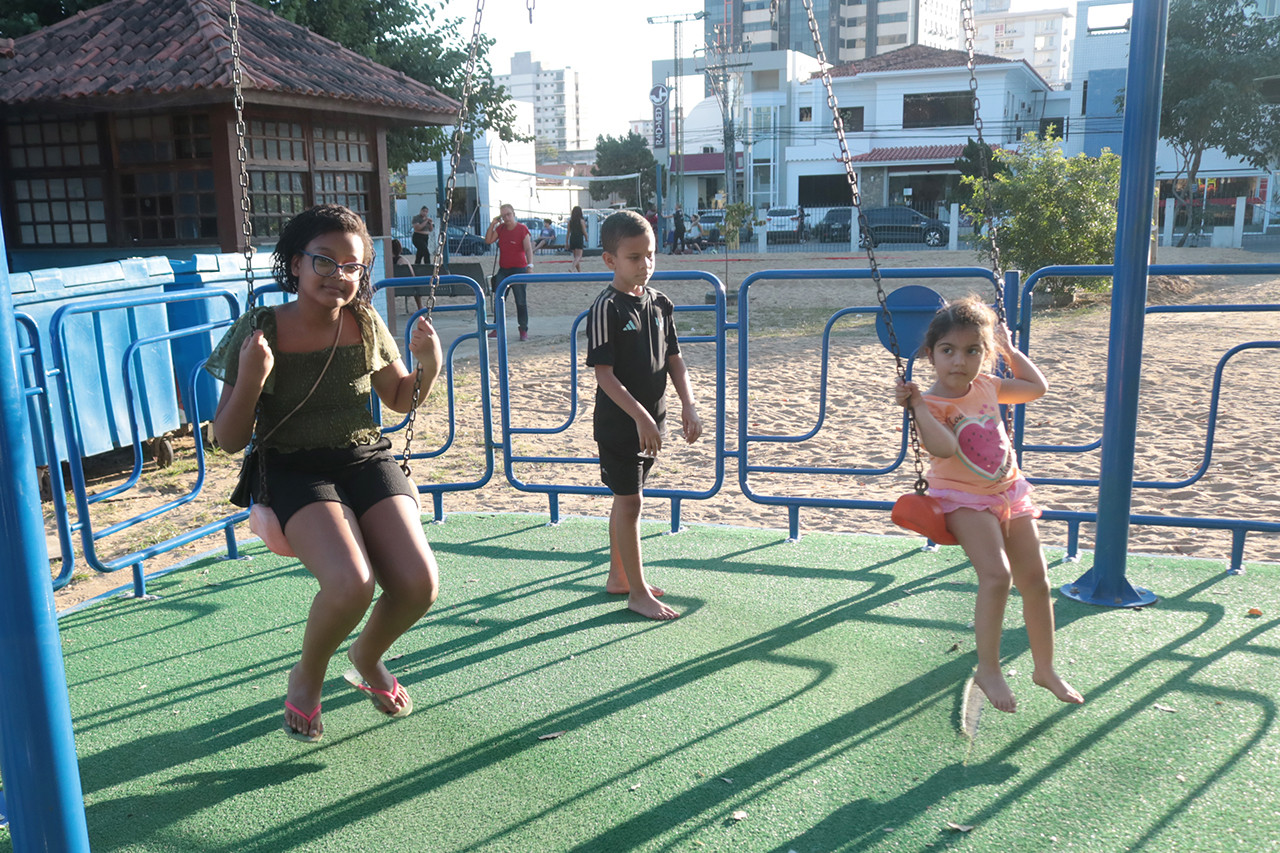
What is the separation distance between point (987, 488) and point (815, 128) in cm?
5316

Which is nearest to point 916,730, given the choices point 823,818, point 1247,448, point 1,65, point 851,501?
point 823,818

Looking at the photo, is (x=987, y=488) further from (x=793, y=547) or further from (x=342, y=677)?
(x=342, y=677)

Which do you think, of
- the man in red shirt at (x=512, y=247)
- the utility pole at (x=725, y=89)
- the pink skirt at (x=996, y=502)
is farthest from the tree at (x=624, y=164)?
the pink skirt at (x=996, y=502)

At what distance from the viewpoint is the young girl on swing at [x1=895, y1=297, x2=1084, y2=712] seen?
115 inches

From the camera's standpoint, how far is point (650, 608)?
13.2ft

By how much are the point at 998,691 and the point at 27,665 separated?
2465 mm

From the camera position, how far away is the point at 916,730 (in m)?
3.05

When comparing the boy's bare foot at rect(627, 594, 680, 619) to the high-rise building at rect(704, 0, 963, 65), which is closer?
the boy's bare foot at rect(627, 594, 680, 619)

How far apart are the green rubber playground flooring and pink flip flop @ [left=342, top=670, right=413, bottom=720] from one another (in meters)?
0.05

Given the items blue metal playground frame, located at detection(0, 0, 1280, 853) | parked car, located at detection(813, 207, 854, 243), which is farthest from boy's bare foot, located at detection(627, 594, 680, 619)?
parked car, located at detection(813, 207, 854, 243)

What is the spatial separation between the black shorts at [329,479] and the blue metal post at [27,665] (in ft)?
2.84

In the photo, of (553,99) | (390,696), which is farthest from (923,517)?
(553,99)

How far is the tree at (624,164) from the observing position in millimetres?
68812

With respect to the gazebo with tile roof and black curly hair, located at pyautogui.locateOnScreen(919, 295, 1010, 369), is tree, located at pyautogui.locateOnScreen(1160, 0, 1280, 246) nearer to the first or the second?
the gazebo with tile roof
